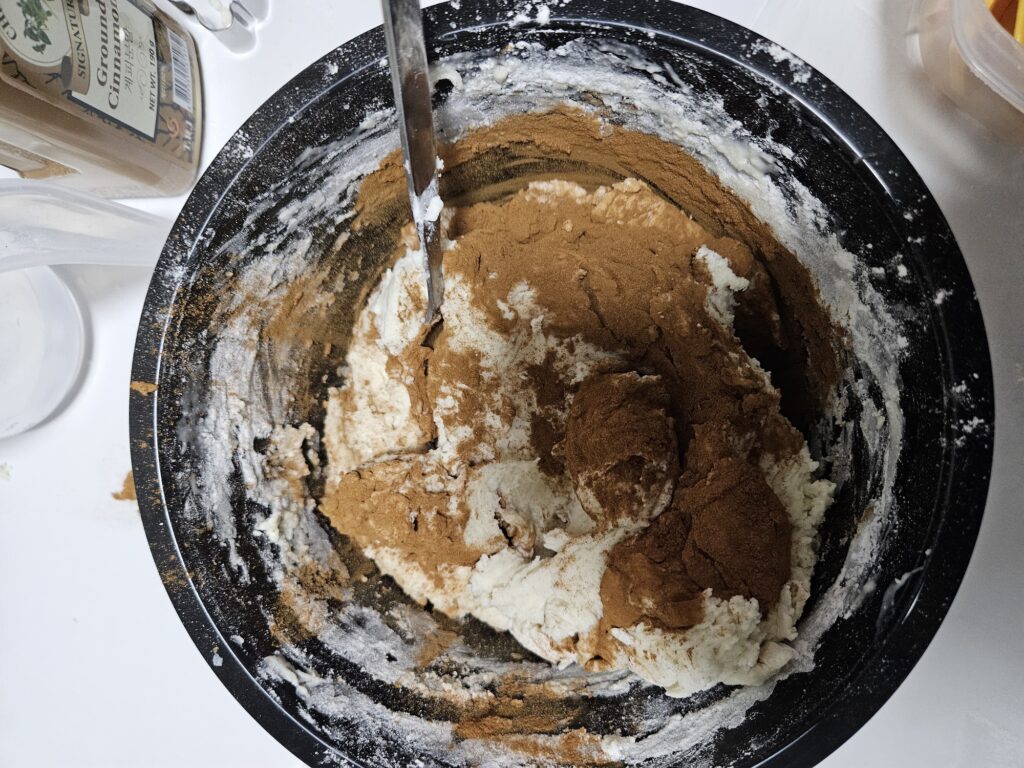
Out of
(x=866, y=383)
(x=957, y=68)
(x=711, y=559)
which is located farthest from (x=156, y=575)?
(x=957, y=68)

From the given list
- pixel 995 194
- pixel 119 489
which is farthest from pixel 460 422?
pixel 995 194

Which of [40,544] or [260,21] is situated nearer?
[260,21]

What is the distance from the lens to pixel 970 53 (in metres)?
0.90

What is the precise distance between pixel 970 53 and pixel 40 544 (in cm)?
177

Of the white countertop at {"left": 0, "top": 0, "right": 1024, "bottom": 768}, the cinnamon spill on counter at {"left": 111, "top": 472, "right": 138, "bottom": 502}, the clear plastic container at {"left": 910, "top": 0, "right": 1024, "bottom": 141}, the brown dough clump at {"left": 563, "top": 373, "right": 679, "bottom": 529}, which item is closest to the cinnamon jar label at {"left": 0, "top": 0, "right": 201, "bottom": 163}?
the white countertop at {"left": 0, "top": 0, "right": 1024, "bottom": 768}

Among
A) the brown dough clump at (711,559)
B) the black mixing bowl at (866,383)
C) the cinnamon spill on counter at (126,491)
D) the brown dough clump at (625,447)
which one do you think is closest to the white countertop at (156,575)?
the cinnamon spill on counter at (126,491)

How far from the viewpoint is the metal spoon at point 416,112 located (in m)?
0.78

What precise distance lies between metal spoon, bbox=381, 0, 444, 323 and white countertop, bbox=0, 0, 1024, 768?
0.27m

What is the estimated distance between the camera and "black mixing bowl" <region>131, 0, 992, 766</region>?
827 millimetres

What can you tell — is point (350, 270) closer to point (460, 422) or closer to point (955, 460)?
point (460, 422)

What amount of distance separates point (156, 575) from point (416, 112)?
0.96m

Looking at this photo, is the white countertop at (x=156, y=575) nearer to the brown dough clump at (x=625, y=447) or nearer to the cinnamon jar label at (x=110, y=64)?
the cinnamon jar label at (x=110, y=64)

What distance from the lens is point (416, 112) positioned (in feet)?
2.83

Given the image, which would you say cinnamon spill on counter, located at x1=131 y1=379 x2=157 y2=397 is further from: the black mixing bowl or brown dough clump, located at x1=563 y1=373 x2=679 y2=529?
brown dough clump, located at x1=563 y1=373 x2=679 y2=529
